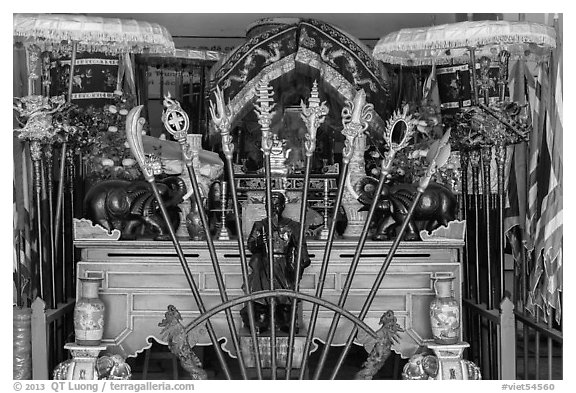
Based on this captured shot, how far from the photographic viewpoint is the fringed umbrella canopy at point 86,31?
3.88 meters

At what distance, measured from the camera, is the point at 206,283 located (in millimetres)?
4305

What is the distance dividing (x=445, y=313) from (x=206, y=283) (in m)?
1.12

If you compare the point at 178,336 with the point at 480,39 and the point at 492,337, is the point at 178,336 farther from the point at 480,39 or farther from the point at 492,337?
the point at 480,39

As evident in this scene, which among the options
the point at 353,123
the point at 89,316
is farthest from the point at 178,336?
the point at 353,123

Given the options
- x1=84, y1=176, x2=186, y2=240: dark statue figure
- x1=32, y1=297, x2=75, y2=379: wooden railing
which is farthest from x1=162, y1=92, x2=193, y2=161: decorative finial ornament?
x1=84, y1=176, x2=186, y2=240: dark statue figure

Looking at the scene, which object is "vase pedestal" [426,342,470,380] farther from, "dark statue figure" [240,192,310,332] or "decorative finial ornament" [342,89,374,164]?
"decorative finial ornament" [342,89,374,164]

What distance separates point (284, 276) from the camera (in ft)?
13.3

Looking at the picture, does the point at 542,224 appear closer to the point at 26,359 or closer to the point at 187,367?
the point at 187,367

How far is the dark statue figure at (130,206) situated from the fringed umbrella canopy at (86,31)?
71cm

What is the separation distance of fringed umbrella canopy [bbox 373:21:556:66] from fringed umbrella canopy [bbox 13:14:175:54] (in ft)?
3.69

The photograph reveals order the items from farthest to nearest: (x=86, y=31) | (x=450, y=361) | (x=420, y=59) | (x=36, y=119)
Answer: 1. (x=420, y=59)
2. (x=36, y=119)
3. (x=450, y=361)
4. (x=86, y=31)

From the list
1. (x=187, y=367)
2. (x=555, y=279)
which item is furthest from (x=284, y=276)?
(x=555, y=279)

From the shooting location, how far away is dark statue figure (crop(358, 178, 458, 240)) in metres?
4.51
